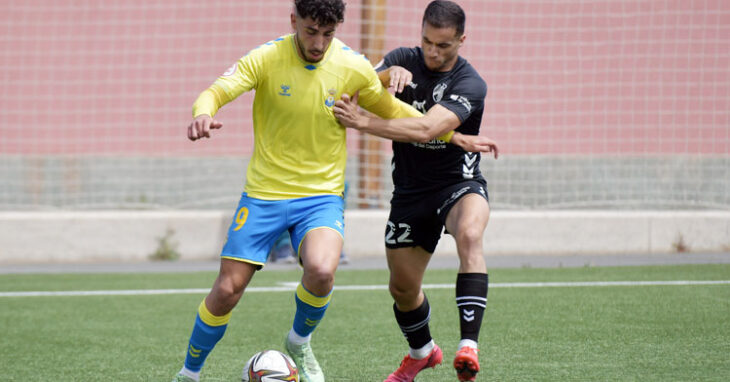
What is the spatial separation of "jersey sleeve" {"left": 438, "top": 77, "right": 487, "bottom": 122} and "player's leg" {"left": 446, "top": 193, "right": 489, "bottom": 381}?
480 mm

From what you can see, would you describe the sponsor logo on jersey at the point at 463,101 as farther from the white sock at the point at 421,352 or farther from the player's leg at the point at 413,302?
the white sock at the point at 421,352

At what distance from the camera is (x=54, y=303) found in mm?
8117

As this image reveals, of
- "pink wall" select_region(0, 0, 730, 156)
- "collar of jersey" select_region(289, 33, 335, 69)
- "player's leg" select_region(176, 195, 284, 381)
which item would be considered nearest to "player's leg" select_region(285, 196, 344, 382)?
"player's leg" select_region(176, 195, 284, 381)

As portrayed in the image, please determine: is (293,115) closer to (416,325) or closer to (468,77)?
(468,77)

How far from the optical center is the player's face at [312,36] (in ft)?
15.6

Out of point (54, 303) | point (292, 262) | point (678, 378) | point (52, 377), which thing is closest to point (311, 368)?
point (52, 377)

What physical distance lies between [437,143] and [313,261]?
1056mm

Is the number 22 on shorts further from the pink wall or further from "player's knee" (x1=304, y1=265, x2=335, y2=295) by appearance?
the pink wall

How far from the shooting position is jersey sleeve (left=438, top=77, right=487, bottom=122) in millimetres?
5199

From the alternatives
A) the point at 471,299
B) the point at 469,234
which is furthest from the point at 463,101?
the point at 471,299

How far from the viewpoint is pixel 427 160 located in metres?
5.43

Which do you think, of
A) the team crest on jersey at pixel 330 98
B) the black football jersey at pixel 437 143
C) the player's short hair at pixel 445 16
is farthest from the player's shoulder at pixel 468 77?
the team crest on jersey at pixel 330 98

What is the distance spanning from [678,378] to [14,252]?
319 inches

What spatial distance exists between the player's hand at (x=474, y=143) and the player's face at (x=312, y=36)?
87 cm
